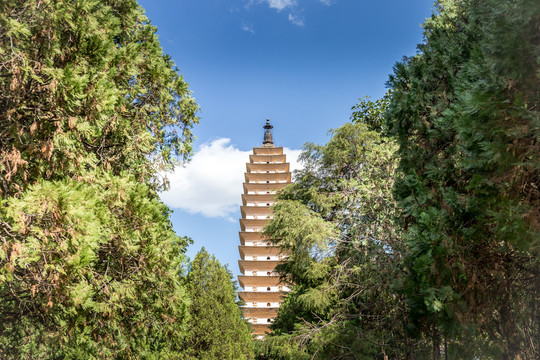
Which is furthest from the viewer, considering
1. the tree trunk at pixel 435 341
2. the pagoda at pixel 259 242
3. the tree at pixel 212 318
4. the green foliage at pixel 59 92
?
the pagoda at pixel 259 242

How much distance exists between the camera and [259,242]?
37.6m

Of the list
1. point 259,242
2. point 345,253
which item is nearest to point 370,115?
point 345,253

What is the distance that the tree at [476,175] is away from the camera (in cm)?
383

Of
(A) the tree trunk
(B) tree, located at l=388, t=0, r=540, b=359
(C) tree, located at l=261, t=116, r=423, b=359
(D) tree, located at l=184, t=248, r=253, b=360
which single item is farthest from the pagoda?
(B) tree, located at l=388, t=0, r=540, b=359

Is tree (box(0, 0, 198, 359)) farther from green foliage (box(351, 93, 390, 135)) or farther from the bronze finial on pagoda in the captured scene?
the bronze finial on pagoda

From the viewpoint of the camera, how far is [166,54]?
28.5 feet

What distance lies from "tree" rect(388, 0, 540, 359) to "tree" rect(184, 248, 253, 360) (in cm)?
961

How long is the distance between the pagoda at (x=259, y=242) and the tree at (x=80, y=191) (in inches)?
981

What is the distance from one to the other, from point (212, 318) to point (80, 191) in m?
10.3

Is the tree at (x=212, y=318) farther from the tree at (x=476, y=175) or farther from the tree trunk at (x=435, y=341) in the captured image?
the tree at (x=476, y=175)

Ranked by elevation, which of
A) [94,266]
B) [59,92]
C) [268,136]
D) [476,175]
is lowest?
[94,266]

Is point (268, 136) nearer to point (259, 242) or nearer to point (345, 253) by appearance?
point (259, 242)

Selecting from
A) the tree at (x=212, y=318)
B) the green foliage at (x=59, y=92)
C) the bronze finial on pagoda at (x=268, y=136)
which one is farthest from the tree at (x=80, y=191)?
the bronze finial on pagoda at (x=268, y=136)

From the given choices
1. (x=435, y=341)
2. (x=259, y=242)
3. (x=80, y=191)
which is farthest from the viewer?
(x=259, y=242)
